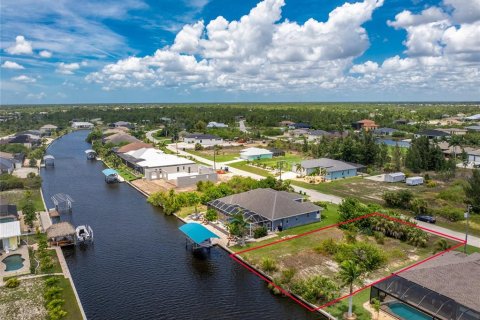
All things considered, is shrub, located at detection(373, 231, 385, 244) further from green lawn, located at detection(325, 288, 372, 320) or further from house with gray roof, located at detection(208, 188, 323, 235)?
green lawn, located at detection(325, 288, 372, 320)

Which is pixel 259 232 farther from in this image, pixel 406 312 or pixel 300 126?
pixel 300 126

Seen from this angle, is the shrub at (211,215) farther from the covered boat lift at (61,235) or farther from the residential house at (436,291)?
the residential house at (436,291)

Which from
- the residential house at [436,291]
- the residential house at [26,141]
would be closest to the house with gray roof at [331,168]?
the residential house at [436,291]

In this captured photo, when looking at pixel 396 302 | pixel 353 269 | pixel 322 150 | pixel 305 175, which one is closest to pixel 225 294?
pixel 353 269

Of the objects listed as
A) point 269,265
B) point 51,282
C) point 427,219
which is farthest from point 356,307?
point 51,282

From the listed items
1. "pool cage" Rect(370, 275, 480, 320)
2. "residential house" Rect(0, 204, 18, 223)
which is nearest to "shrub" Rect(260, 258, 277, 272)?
"pool cage" Rect(370, 275, 480, 320)

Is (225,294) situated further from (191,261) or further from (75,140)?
(75,140)
